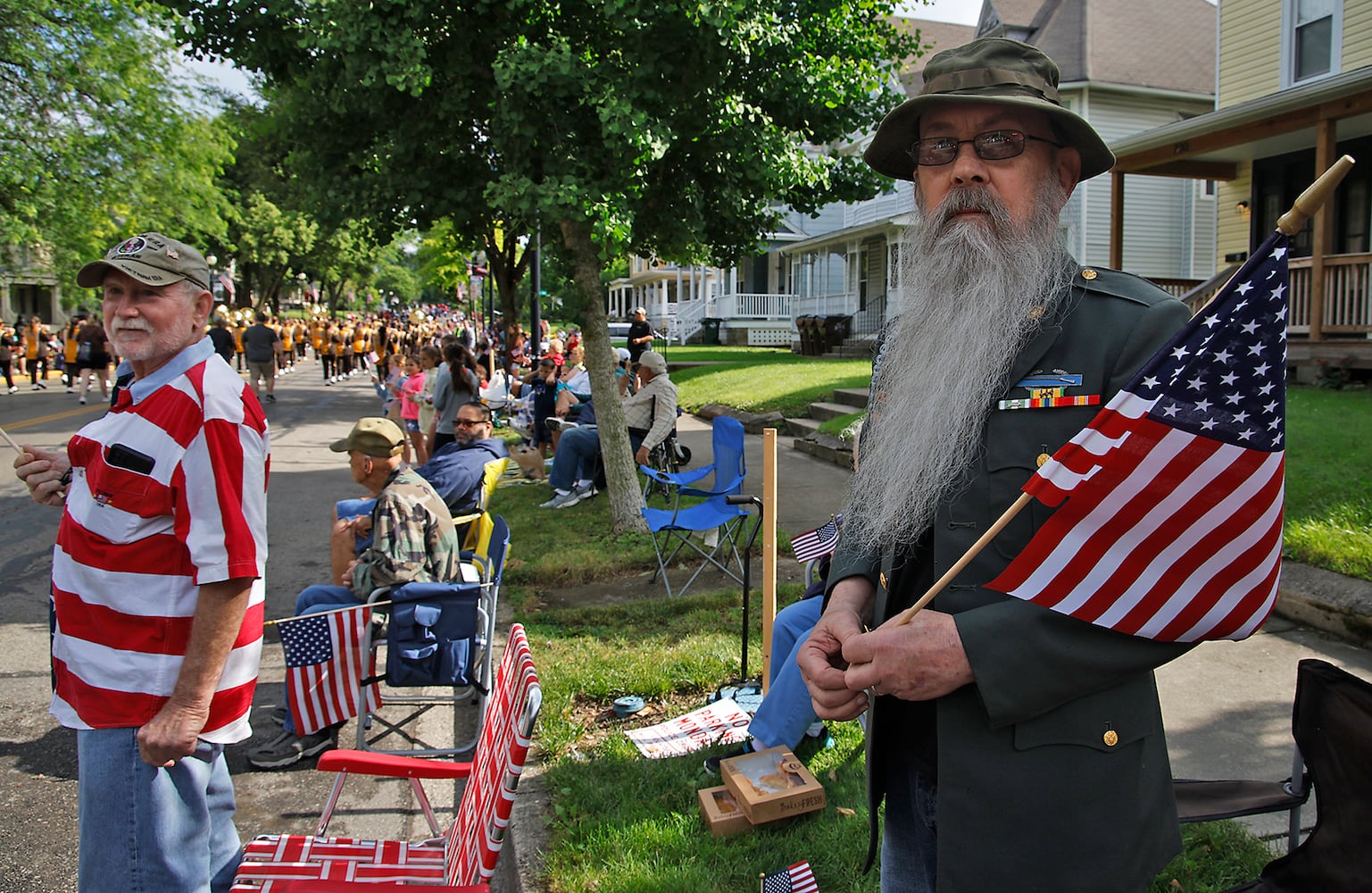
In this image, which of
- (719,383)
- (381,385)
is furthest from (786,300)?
(381,385)

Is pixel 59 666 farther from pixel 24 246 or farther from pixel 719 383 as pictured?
pixel 24 246

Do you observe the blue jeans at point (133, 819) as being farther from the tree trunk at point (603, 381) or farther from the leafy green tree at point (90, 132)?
the leafy green tree at point (90, 132)

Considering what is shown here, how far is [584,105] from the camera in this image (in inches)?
272

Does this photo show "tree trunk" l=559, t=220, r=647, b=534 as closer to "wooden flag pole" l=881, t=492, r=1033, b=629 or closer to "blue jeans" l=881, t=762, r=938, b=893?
"blue jeans" l=881, t=762, r=938, b=893

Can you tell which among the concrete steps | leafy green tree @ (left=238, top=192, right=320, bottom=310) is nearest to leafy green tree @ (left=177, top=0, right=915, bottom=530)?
the concrete steps

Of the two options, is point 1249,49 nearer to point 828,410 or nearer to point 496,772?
point 828,410

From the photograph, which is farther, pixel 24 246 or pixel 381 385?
pixel 24 246

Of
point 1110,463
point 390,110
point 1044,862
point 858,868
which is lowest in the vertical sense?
point 858,868

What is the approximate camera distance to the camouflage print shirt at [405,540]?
14.3 ft

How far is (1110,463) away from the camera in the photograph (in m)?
1.37

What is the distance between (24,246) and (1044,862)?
27.4 m

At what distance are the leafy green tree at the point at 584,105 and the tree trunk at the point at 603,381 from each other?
1cm

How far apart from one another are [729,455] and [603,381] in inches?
47.5

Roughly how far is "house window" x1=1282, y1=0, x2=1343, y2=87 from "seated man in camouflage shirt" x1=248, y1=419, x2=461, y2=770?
1550 cm
